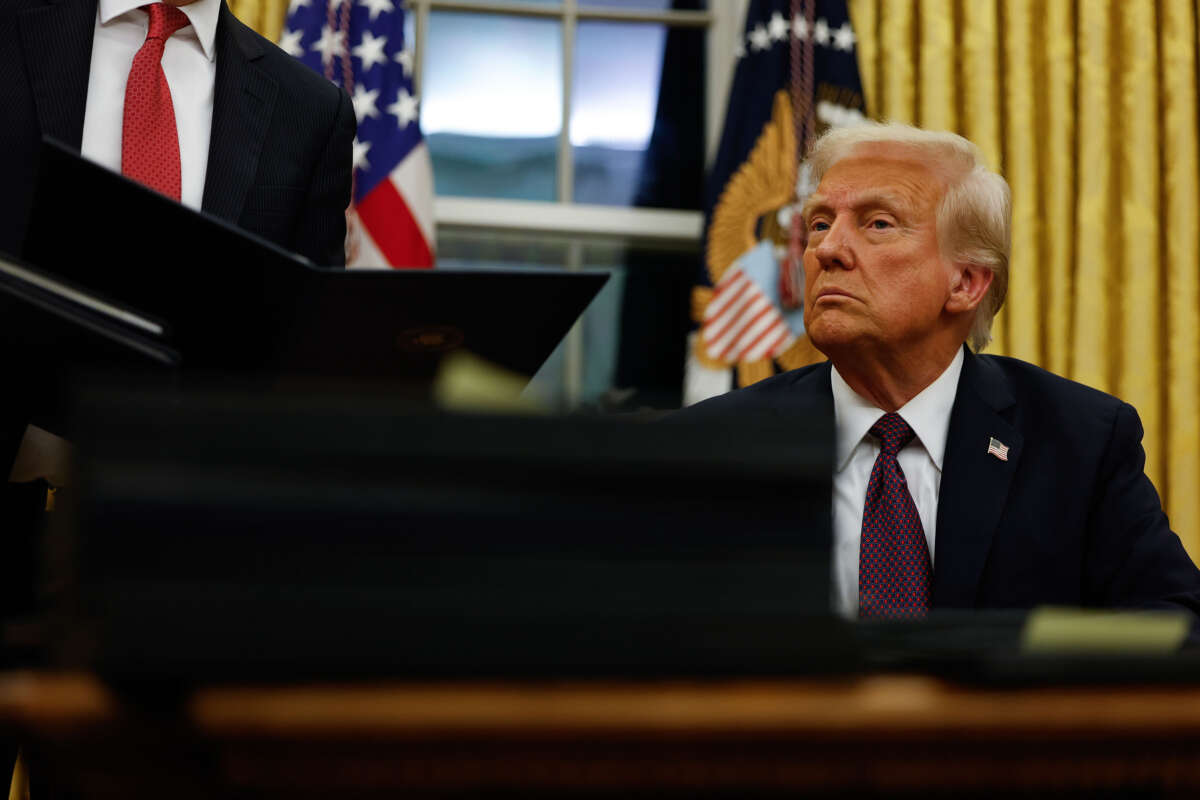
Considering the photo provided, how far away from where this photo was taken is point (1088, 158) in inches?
126

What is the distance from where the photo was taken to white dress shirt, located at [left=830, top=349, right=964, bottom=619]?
5.16 feet

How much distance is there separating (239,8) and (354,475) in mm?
2835

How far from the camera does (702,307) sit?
3.14 metres

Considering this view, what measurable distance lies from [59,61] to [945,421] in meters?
1.31

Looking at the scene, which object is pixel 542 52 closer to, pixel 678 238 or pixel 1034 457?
pixel 678 238

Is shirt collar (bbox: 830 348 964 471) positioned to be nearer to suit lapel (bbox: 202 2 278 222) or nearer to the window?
suit lapel (bbox: 202 2 278 222)

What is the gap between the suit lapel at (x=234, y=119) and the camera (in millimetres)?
1813

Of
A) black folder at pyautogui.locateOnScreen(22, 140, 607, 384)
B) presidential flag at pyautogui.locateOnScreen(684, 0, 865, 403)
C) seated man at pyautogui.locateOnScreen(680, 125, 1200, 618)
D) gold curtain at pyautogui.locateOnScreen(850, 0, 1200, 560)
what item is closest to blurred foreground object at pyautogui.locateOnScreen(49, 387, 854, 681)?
black folder at pyautogui.locateOnScreen(22, 140, 607, 384)

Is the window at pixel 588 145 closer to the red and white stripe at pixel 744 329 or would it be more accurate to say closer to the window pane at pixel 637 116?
the window pane at pixel 637 116

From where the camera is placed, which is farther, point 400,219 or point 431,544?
point 400,219

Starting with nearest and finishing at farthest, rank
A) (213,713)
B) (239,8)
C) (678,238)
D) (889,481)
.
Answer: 1. (213,713)
2. (889,481)
3. (239,8)
4. (678,238)

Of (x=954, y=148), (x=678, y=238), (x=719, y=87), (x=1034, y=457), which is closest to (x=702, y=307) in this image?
(x=678, y=238)

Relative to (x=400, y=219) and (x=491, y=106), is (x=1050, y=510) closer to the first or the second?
(x=400, y=219)

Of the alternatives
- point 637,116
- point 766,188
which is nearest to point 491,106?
point 637,116
